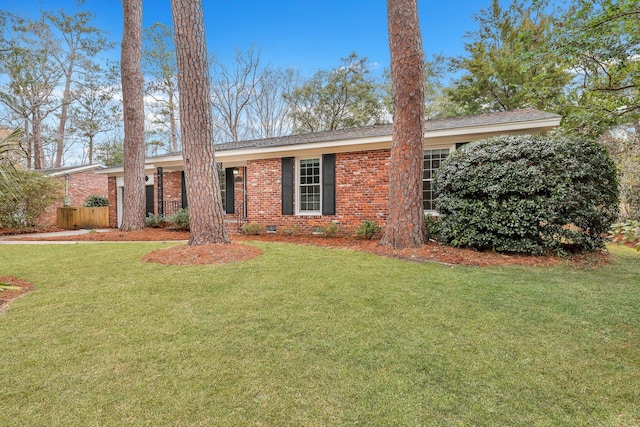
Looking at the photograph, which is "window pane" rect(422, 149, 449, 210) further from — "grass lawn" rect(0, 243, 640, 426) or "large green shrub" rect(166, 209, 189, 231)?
"large green shrub" rect(166, 209, 189, 231)

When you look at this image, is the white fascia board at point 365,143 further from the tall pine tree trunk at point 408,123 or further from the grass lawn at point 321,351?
the grass lawn at point 321,351

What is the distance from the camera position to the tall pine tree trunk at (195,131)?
576 centimetres

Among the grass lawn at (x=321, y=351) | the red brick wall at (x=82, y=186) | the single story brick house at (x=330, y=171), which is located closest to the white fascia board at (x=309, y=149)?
the single story brick house at (x=330, y=171)

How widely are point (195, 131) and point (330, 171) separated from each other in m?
4.31

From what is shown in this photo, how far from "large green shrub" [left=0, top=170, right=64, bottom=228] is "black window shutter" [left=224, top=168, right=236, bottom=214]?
23.6 ft

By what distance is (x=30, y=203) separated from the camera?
1162 centimetres

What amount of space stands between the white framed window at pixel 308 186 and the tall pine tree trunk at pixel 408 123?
381 centimetres

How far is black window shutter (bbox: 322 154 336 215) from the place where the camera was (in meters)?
9.07

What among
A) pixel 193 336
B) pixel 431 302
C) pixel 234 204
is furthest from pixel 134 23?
pixel 431 302

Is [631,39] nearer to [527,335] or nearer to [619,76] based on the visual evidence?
[619,76]

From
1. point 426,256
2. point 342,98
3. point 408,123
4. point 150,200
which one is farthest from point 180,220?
point 342,98

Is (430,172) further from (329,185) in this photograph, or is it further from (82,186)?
(82,186)

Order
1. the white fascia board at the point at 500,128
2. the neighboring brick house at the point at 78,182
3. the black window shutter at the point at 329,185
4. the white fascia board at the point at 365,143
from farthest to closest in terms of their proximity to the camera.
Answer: the neighboring brick house at the point at 78,182 → the black window shutter at the point at 329,185 → the white fascia board at the point at 365,143 → the white fascia board at the point at 500,128

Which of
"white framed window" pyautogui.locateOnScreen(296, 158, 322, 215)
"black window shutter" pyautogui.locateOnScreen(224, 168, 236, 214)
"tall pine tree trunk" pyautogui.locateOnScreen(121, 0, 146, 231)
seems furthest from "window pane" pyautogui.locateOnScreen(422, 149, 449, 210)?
"tall pine tree trunk" pyautogui.locateOnScreen(121, 0, 146, 231)
